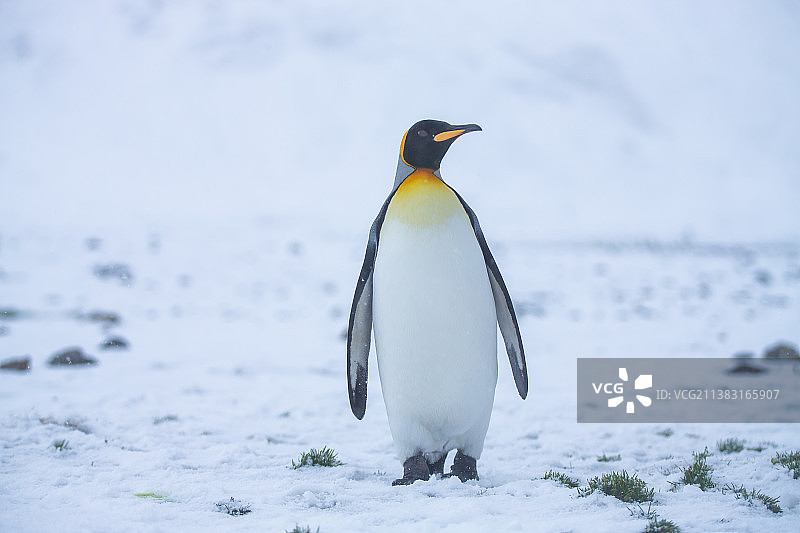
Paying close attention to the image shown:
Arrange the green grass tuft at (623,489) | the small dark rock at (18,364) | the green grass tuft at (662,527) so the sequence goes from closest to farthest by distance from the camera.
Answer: the green grass tuft at (662,527)
the green grass tuft at (623,489)
the small dark rock at (18,364)

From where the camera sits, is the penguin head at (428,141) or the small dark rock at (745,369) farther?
the small dark rock at (745,369)

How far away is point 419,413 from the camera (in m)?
3.60

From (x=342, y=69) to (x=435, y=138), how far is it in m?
153

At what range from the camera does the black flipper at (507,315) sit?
393 cm

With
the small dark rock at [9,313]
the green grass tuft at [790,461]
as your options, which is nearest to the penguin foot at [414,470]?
the green grass tuft at [790,461]

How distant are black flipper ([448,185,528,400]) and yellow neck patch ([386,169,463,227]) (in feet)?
0.55

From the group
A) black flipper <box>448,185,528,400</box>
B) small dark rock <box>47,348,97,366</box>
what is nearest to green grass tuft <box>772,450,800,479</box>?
black flipper <box>448,185,528,400</box>

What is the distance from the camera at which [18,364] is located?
21.7 ft

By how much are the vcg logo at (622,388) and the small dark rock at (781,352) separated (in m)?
1.43

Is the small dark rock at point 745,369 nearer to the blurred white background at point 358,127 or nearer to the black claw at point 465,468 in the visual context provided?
the black claw at point 465,468

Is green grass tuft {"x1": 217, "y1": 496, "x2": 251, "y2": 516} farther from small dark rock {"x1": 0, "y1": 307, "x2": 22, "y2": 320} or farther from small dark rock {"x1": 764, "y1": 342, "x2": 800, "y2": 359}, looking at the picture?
small dark rock {"x1": 0, "y1": 307, "x2": 22, "y2": 320}

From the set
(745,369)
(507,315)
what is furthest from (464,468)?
(745,369)

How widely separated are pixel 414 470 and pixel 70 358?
481 centimetres

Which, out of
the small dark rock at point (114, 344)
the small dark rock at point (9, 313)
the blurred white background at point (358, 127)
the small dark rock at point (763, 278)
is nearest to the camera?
the small dark rock at point (114, 344)
